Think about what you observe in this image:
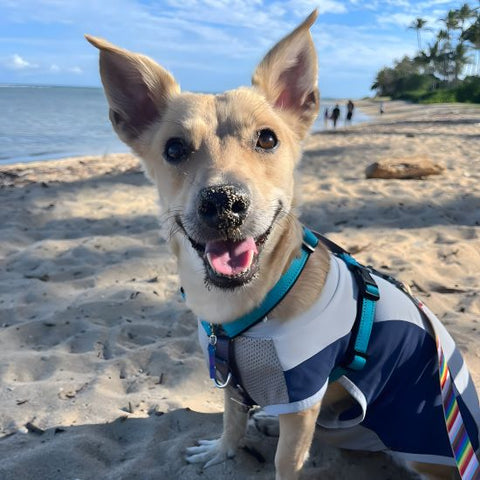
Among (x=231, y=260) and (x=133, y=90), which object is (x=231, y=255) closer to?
(x=231, y=260)

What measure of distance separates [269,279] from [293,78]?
4.23ft

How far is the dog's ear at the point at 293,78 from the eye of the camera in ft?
8.83

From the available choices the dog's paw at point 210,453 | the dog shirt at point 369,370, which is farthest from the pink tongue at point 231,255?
the dog's paw at point 210,453

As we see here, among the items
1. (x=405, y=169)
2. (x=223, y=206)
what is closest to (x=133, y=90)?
(x=223, y=206)

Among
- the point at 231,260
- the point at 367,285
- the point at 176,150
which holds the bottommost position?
the point at 367,285

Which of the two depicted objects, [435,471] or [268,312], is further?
[435,471]

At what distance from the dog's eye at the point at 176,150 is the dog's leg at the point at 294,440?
1.39 metres

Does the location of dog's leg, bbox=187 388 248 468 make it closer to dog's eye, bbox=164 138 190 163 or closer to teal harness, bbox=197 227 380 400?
teal harness, bbox=197 227 380 400

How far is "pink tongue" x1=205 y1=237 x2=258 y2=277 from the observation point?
2.22m

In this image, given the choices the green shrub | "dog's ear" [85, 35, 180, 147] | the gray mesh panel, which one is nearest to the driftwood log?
"dog's ear" [85, 35, 180, 147]

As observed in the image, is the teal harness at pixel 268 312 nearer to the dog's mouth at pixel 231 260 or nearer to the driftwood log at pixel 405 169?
the dog's mouth at pixel 231 260

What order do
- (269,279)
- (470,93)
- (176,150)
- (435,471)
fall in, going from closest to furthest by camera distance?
(269,279) → (435,471) → (176,150) → (470,93)

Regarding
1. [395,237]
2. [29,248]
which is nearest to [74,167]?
[29,248]

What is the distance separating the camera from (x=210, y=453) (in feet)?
9.06
